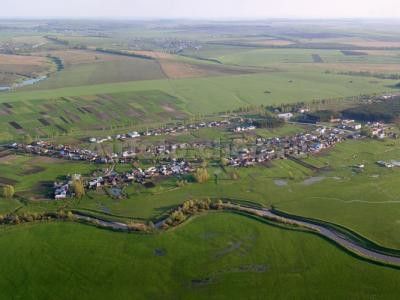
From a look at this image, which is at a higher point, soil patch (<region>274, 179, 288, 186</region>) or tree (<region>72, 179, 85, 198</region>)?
tree (<region>72, 179, 85, 198</region>)

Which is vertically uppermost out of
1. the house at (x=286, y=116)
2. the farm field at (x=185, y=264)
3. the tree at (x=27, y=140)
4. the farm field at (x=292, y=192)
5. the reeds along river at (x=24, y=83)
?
the reeds along river at (x=24, y=83)

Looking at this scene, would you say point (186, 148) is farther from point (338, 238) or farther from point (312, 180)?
point (338, 238)

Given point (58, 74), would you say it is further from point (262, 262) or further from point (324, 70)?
point (262, 262)

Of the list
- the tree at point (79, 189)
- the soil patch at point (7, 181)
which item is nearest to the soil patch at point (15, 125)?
the soil patch at point (7, 181)

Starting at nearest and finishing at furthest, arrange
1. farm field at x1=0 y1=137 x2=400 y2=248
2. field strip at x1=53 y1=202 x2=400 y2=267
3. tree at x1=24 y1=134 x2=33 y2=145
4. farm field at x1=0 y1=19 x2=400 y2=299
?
farm field at x1=0 y1=19 x2=400 y2=299, field strip at x1=53 y1=202 x2=400 y2=267, farm field at x1=0 y1=137 x2=400 y2=248, tree at x1=24 y1=134 x2=33 y2=145

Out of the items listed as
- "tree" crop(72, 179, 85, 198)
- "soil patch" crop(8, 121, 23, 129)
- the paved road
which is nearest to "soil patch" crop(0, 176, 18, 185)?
"tree" crop(72, 179, 85, 198)

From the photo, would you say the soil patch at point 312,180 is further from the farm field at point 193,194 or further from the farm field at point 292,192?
the farm field at point 193,194

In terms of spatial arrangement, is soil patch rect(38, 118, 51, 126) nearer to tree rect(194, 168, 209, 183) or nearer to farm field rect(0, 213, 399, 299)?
tree rect(194, 168, 209, 183)
